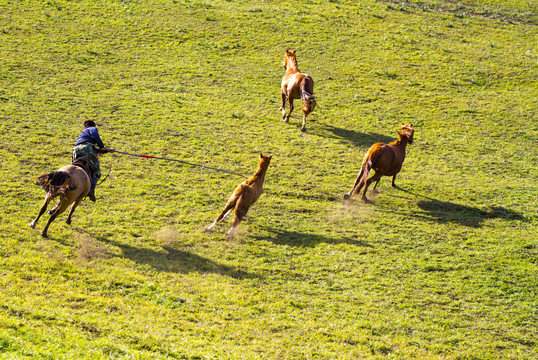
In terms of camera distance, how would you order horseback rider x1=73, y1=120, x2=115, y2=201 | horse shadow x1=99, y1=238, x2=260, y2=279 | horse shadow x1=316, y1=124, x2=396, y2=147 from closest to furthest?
horse shadow x1=99, y1=238, x2=260, y2=279 < horseback rider x1=73, y1=120, x2=115, y2=201 < horse shadow x1=316, y1=124, x2=396, y2=147

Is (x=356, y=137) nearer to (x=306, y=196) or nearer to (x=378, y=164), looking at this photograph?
(x=378, y=164)

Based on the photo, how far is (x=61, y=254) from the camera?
37.3 feet

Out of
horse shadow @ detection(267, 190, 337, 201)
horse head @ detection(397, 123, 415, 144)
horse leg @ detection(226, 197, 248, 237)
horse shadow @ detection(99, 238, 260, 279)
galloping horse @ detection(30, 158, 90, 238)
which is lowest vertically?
horse shadow @ detection(99, 238, 260, 279)

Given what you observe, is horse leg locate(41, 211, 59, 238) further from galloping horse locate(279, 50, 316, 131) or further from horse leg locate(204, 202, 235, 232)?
galloping horse locate(279, 50, 316, 131)

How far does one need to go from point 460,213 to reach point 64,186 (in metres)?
11.7

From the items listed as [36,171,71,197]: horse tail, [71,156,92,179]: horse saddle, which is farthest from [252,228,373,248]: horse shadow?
[36,171,71,197]: horse tail

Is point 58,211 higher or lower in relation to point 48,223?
higher

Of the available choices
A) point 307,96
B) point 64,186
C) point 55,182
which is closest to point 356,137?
point 307,96

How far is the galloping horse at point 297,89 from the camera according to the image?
21.0m

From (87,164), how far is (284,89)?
1199cm

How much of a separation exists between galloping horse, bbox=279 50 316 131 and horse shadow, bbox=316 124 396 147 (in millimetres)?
1296

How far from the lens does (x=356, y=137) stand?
71.5 feet

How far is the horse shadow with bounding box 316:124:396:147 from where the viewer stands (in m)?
21.3

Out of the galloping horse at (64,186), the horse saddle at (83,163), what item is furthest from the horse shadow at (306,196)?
the galloping horse at (64,186)
